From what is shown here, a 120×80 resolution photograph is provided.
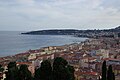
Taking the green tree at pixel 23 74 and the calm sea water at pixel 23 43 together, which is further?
the calm sea water at pixel 23 43

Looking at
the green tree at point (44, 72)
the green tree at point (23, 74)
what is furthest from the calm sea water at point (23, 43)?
the green tree at point (44, 72)

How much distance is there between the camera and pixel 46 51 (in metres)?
58.9

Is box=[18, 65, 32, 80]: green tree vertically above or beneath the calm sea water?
above

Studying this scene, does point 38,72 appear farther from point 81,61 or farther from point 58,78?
point 81,61

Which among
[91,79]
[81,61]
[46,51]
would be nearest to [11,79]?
[91,79]

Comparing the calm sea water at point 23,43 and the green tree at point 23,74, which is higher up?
the green tree at point 23,74

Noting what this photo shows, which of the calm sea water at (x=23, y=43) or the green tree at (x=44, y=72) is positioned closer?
the green tree at (x=44, y=72)

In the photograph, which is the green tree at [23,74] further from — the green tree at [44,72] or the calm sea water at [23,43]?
the calm sea water at [23,43]

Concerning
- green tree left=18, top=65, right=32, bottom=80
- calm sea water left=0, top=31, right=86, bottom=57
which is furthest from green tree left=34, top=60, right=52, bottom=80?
calm sea water left=0, top=31, right=86, bottom=57

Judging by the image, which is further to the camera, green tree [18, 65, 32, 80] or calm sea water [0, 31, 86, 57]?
calm sea water [0, 31, 86, 57]

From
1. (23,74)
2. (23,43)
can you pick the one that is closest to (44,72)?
(23,74)

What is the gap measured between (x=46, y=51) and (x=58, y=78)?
48015 mm

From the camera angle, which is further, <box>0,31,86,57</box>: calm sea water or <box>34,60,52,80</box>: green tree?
<box>0,31,86,57</box>: calm sea water

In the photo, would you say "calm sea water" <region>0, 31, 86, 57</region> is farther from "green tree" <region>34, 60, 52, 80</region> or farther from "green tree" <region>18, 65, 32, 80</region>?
"green tree" <region>34, 60, 52, 80</region>
